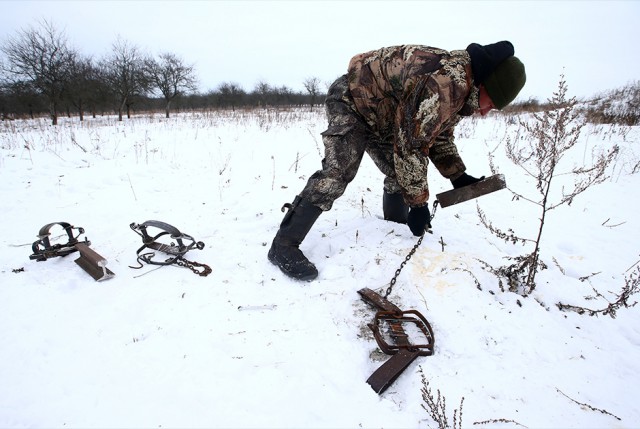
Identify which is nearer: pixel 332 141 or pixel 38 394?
pixel 38 394

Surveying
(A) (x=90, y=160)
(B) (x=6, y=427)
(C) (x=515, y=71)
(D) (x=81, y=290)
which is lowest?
(B) (x=6, y=427)

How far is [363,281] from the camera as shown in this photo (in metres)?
2.21

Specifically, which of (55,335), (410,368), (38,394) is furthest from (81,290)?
(410,368)

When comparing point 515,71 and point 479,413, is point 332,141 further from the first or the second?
point 479,413

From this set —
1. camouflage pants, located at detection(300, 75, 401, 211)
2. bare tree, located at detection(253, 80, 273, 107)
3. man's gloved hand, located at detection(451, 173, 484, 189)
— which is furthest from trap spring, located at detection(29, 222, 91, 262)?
bare tree, located at detection(253, 80, 273, 107)

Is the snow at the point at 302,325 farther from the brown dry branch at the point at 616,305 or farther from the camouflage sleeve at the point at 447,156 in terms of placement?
the camouflage sleeve at the point at 447,156

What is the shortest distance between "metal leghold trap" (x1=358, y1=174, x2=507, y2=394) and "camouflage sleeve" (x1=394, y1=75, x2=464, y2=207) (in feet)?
1.69

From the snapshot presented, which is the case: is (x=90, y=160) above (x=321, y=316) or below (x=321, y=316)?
above

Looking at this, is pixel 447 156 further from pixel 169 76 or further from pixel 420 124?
pixel 169 76

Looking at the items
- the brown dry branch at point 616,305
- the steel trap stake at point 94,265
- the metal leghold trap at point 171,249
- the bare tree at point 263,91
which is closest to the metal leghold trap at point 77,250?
the steel trap stake at point 94,265

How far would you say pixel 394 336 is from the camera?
5.73 feet

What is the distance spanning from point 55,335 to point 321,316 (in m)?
1.46

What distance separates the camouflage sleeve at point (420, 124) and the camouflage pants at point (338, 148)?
1.12ft

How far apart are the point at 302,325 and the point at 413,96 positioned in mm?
1555
